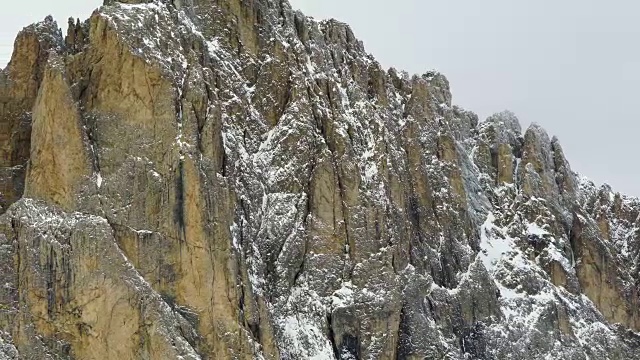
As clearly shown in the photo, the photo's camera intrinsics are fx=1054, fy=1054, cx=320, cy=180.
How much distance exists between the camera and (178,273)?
241 ft

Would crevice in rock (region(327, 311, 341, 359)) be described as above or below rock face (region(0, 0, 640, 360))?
below

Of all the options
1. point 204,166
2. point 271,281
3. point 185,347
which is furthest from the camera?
point 271,281

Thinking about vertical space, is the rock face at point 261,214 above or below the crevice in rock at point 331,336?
above

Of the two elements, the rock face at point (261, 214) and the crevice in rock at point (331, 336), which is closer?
the rock face at point (261, 214)

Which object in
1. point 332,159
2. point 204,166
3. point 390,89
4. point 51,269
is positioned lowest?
point 51,269

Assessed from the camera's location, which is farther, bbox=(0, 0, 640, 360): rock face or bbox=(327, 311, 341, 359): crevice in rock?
bbox=(327, 311, 341, 359): crevice in rock

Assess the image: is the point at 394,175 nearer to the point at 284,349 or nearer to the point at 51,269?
the point at 284,349

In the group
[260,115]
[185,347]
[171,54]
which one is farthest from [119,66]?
[185,347]

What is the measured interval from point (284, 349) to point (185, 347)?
1264 centimetres

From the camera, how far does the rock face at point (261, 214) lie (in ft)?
231

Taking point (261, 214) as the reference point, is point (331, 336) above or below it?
below

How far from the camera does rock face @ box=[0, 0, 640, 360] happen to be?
7044cm

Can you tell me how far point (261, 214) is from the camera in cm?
8450

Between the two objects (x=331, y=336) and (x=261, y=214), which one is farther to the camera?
(x=261, y=214)
